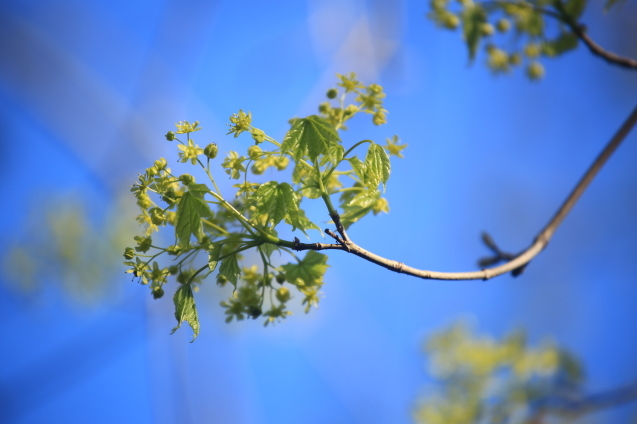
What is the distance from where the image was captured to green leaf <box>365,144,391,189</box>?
1.73m

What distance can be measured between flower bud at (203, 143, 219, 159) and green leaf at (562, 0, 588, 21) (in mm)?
1587

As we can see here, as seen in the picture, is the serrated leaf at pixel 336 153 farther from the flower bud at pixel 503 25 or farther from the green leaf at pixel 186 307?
the flower bud at pixel 503 25

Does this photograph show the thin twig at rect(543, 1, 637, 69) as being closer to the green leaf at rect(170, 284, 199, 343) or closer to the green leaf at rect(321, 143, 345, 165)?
the green leaf at rect(321, 143, 345, 165)

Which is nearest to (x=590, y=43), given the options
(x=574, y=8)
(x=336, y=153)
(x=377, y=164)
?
(x=574, y=8)

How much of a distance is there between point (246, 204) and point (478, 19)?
1385 mm

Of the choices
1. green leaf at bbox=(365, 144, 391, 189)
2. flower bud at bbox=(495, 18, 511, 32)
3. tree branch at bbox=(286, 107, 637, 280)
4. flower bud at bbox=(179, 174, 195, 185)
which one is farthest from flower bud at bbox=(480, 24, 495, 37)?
flower bud at bbox=(179, 174, 195, 185)

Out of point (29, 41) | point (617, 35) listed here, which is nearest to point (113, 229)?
point (29, 41)

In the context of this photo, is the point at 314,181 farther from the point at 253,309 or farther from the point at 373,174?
the point at 253,309

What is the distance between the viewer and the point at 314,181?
1.74 metres

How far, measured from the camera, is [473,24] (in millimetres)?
2268

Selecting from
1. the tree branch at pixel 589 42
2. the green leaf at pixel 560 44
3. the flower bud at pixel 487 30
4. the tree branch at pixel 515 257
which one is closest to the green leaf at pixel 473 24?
the flower bud at pixel 487 30

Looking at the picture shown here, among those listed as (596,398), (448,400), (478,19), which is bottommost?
(596,398)

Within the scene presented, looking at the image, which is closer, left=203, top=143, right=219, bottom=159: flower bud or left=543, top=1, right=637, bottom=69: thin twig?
left=203, top=143, right=219, bottom=159: flower bud

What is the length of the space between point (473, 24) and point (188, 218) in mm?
1489
